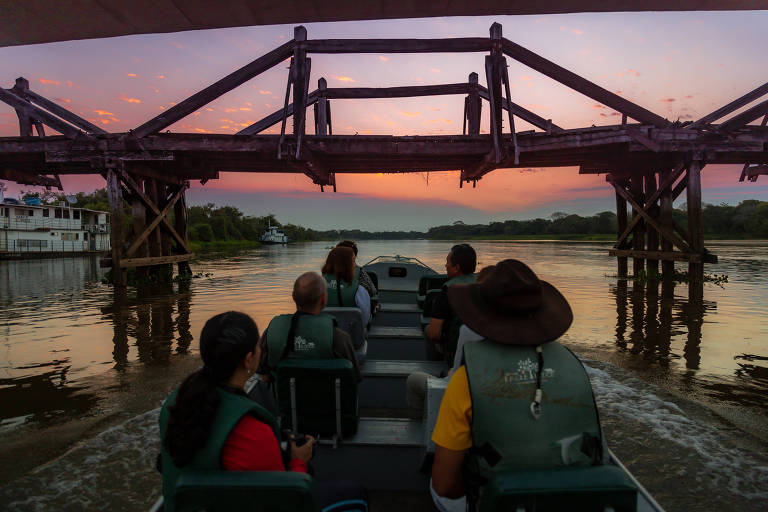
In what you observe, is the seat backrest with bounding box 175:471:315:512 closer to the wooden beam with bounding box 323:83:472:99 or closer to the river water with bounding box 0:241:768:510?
the river water with bounding box 0:241:768:510

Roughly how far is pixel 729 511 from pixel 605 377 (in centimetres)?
318

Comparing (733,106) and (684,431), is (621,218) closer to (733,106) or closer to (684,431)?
(733,106)

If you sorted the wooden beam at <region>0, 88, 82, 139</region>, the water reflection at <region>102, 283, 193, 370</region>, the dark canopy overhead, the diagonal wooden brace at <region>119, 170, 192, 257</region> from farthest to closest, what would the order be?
the diagonal wooden brace at <region>119, 170, 192, 257</region> → the wooden beam at <region>0, 88, 82, 139</region> → the water reflection at <region>102, 283, 193, 370</region> → the dark canopy overhead

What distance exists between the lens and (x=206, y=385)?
1.67 m

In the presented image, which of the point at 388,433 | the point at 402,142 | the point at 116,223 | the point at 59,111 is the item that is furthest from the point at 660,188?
the point at 59,111

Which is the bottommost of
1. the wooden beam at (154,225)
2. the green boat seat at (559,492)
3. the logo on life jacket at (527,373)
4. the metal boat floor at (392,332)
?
the metal boat floor at (392,332)

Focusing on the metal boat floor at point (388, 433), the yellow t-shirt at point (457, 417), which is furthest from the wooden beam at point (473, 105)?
Answer: the yellow t-shirt at point (457, 417)

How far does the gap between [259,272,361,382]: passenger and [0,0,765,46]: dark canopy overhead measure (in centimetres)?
178

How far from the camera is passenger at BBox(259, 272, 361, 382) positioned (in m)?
3.11

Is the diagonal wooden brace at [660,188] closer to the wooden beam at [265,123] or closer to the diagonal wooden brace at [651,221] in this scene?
the diagonal wooden brace at [651,221]

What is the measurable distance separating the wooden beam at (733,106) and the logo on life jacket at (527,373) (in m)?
14.5

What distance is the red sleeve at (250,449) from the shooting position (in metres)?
1.63

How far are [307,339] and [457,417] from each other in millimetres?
1581

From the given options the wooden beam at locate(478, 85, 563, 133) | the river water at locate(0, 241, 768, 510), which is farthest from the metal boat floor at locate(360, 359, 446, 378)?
the wooden beam at locate(478, 85, 563, 133)
